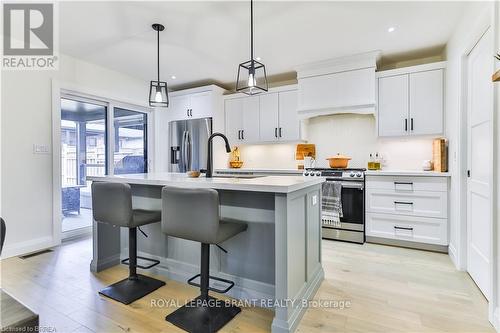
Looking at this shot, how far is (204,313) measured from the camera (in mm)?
1918

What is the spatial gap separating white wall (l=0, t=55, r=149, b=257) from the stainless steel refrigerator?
5.87ft

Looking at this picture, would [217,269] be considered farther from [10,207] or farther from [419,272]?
[10,207]

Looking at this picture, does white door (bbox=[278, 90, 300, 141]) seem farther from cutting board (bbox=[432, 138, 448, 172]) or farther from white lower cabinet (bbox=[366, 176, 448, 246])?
cutting board (bbox=[432, 138, 448, 172])

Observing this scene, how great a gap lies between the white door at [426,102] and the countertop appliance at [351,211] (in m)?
0.94

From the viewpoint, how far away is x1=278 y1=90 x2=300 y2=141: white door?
440 centimetres

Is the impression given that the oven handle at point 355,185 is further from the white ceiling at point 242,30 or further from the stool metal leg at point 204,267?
the stool metal leg at point 204,267

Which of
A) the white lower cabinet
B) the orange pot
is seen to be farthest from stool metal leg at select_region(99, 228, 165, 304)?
the orange pot

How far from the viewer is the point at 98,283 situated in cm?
242

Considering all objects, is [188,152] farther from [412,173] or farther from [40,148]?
[412,173]

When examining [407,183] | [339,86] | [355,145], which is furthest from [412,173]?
[339,86]

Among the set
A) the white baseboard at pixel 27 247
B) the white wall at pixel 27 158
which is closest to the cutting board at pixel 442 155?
the white wall at pixel 27 158

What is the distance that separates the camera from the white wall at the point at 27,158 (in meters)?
3.10

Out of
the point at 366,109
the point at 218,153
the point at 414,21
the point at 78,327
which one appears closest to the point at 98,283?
the point at 78,327

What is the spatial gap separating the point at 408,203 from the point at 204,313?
2.80m
